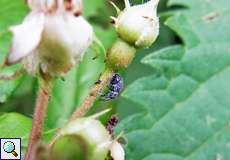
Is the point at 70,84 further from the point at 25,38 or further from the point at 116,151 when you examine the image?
the point at 25,38

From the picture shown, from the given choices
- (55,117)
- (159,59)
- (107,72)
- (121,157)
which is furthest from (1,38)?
(121,157)

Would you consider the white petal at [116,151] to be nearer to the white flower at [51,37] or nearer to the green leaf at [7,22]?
the white flower at [51,37]

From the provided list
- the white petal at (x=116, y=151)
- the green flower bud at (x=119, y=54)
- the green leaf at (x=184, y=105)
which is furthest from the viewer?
→ the green leaf at (x=184, y=105)

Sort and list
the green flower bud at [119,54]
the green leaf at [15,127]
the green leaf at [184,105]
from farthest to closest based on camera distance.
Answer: the green leaf at [184,105] → the green leaf at [15,127] → the green flower bud at [119,54]

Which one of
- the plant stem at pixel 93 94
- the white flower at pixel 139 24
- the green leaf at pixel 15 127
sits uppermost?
the white flower at pixel 139 24

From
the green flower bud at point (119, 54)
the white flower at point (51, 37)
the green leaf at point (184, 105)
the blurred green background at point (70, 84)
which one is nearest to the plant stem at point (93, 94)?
the green flower bud at point (119, 54)

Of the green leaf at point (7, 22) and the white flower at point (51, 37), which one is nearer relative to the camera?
the white flower at point (51, 37)

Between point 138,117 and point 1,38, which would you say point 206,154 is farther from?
point 1,38
